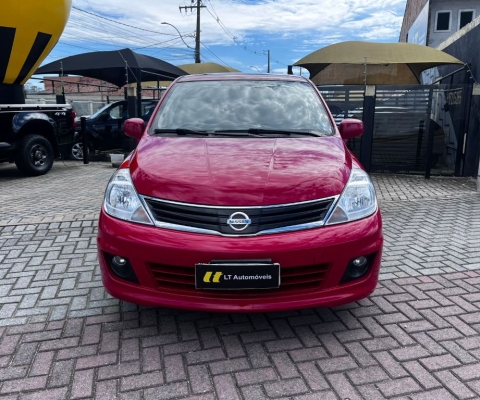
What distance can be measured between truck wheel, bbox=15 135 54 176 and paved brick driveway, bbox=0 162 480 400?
4841 millimetres

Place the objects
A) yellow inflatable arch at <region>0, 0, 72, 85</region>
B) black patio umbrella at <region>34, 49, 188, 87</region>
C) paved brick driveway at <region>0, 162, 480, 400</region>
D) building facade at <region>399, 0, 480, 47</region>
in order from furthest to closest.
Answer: building facade at <region>399, 0, 480, 47</region>
black patio umbrella at <region>34, 49, 188, 87</region>
yellow inflatable arch at <region>0, 0, 72, 85</region>
paved brick driveway at <region>0, 162, 480, 400</region>

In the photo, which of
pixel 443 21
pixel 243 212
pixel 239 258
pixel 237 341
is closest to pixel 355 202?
pixel 243 212

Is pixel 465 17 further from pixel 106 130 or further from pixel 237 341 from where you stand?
pixel 237 341

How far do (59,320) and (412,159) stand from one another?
776 centimetres

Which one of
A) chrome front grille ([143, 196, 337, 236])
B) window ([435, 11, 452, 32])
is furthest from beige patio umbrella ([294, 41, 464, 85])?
window ([435, 11, 452, 32])

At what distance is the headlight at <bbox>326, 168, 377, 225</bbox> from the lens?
2574 mm

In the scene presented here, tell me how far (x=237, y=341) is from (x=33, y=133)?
777cm

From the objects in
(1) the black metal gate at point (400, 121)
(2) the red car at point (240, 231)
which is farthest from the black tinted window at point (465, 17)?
(2) the red car at point (240, 231)

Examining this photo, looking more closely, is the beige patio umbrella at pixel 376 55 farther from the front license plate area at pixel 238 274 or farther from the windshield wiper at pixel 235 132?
the front license plate area at pixel 238 274

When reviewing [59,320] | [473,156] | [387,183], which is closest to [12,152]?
[59,320]

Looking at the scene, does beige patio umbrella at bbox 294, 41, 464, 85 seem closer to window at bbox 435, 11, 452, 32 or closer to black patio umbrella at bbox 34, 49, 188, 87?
black patio umbrella at bbox 34, 49, 188, 87

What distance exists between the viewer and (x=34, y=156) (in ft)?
28.7

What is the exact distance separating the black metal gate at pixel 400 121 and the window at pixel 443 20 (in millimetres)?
16239

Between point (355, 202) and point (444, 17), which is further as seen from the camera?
point (444, 17)
